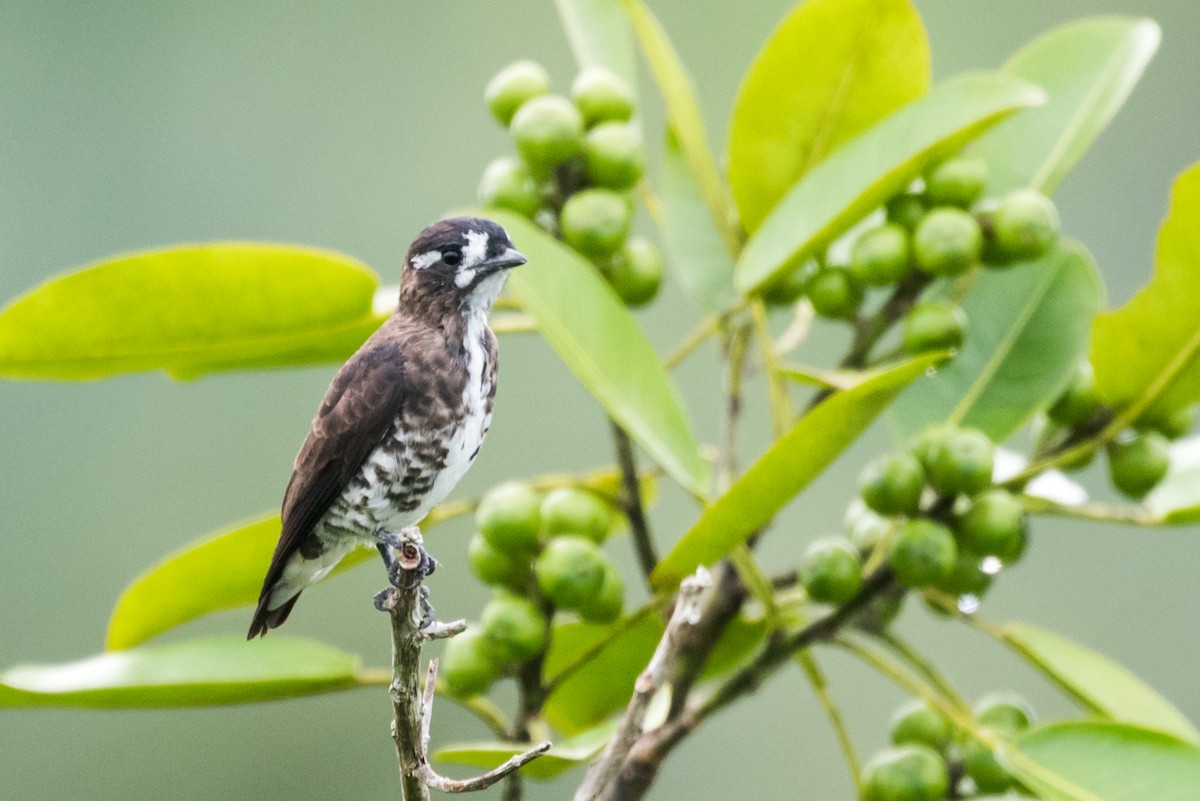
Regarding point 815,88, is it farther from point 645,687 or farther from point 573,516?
point 645,687

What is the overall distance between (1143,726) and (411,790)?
36.5 inches

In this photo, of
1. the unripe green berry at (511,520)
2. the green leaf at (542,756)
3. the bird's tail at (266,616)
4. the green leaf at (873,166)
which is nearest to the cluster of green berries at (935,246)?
the green leaf at (873,166)

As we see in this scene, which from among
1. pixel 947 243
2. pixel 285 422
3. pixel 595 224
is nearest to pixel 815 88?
pixel 947 243

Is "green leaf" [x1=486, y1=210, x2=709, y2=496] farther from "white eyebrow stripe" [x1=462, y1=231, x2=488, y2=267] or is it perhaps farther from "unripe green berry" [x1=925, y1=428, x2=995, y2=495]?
"unripe green berry" [x1=925, y1=428, x2=995, y2=495]

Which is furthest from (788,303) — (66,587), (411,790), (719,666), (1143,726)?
(66,587)

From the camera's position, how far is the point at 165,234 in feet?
17.5

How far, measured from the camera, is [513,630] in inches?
72.8

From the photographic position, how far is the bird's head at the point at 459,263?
1543 mm

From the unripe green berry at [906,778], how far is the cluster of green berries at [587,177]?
0.71 metres

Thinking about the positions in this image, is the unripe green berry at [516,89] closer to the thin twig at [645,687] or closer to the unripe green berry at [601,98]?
the unripe green berry at [601,98]

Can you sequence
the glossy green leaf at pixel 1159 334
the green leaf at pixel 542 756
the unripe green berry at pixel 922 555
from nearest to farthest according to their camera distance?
the green leaf at pixel 542 756 < the unripe green berry at pixel 922 555 < the glossy green leaf at pixel 1159 334

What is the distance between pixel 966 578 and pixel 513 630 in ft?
2.05

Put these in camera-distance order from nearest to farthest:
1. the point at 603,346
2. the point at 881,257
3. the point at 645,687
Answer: the point at 645,687 → the point at 603,346 → the point at 881,257

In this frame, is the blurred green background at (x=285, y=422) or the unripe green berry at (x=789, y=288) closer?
the unripe green berry at (x=789, y=288)
